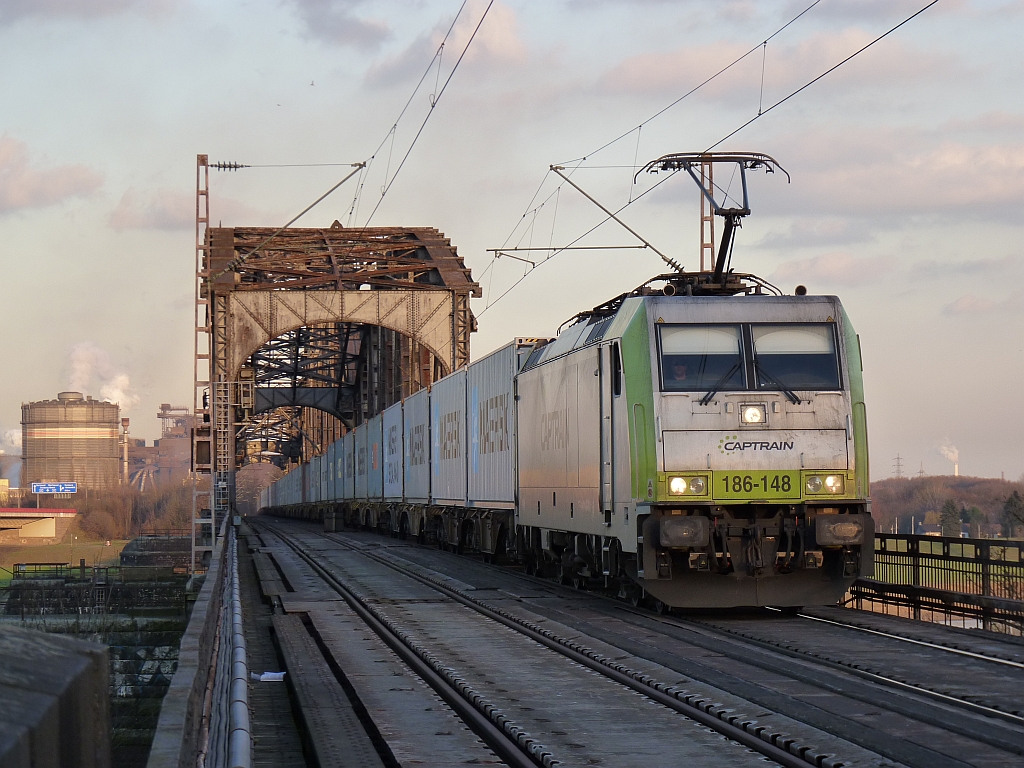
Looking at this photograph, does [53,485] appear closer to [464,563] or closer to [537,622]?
[464,563]

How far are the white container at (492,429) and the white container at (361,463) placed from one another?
21.8 meters

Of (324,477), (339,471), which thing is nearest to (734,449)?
(339,471)

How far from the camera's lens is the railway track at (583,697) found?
7.47 m

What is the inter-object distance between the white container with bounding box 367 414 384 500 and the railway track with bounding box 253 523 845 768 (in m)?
29.0

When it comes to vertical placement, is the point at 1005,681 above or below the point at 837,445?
below

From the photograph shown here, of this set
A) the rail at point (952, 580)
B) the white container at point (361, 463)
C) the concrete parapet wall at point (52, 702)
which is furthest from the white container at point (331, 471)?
the concrete parapet wall at point (52, 702)

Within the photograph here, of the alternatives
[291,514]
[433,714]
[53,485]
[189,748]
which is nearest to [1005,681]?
[433,714]

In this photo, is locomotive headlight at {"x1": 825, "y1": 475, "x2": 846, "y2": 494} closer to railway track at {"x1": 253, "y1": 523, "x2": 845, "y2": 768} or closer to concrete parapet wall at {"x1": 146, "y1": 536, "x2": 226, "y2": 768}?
railway track at {"x1": 253, "y1": 523, "x2": 845, "y2": 768}

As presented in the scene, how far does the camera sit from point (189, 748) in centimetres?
419

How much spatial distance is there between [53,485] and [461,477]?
17084 centimetres

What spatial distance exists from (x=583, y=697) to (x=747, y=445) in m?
5.39

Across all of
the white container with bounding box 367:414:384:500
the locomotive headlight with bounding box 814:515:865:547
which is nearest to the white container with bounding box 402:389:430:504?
the white container with bounding box 367:414:384:500

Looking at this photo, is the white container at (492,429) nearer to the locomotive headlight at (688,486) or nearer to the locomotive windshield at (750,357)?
the locomotive windshield at (750,357)

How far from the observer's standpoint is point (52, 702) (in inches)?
81.7
